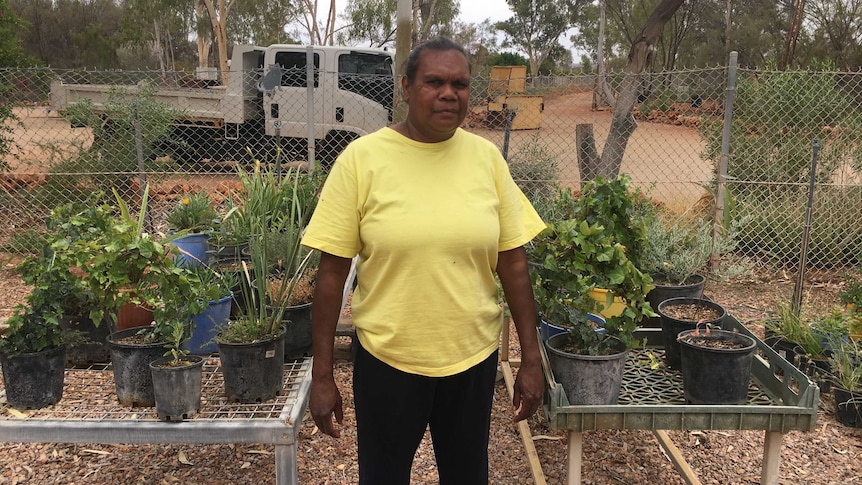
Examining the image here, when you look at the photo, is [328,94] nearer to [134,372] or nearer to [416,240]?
[134,372]

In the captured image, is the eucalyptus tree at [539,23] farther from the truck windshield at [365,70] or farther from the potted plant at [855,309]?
the potted plant at [855,309]

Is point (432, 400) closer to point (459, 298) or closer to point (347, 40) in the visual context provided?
point (459, 298)

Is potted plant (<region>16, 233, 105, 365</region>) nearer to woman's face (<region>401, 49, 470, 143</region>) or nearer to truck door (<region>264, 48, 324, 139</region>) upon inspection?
woman's face (<region>401, 49, 470, 143</region>)

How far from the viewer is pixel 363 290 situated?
175cm

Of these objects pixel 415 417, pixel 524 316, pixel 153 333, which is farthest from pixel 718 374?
pixel 153 333

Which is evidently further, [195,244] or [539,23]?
[539,23]

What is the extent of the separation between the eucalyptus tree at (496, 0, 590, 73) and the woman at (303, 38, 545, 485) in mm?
42734

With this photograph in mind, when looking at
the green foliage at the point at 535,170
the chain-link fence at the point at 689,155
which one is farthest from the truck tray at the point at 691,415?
the green foliage at the point at 535,170

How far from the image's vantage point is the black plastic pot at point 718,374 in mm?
2441

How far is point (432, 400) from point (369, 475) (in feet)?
0.98

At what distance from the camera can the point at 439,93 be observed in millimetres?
1650

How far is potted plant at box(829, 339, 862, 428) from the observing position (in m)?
3.34

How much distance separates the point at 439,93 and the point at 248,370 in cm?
147

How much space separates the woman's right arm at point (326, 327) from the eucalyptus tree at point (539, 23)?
141 feet
